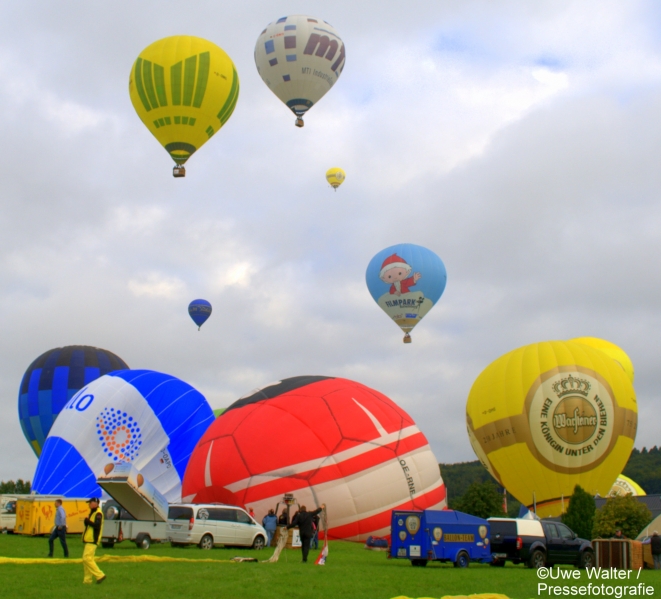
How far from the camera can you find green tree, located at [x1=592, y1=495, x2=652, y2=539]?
33344 millimetres

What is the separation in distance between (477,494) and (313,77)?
29.3m

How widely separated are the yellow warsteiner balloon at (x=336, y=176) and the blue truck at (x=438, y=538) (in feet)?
132

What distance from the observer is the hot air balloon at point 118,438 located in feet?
95.2

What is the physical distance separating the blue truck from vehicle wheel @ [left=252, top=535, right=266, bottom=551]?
4671mm

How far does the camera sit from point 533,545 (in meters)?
18.2

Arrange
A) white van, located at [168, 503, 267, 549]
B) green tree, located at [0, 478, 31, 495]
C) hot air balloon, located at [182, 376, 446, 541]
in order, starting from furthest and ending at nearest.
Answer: green tree, located at [0, 478, 31, 495]
hot air balloon, located at [182, 376, 446, 541]
white van, located at [168, 503, 267, 549]

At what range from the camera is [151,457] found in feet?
97.0

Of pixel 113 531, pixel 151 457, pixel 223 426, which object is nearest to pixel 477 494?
pixel 151 457

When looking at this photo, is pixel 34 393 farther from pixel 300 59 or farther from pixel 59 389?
pixel 300 59

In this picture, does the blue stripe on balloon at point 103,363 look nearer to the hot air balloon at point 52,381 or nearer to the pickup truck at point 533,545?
the hot air balloon at point 52,381

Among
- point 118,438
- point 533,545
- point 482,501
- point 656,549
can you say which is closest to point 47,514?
point 118,438

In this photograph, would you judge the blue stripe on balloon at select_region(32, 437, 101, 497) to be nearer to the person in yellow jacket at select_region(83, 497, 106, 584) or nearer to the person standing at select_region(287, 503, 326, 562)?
the person standing at select_region(287, 503, 326, 562)

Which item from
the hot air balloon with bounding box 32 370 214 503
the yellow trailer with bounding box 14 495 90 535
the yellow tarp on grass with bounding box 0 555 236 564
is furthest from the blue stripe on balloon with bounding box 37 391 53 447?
the yellow tarp on grass with bounding box 0 555 236 564

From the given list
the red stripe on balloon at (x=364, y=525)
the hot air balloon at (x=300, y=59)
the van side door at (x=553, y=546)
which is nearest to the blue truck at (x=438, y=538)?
the van side door at (x=553, y=546)
